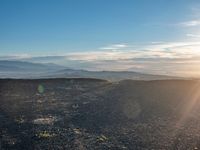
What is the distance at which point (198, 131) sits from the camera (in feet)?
95.2

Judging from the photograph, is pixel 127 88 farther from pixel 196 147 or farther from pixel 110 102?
pixel 196 147

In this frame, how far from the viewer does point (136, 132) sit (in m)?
27.6

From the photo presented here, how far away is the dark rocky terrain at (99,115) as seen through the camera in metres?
24.3

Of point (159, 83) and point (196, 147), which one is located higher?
point (159, 83)

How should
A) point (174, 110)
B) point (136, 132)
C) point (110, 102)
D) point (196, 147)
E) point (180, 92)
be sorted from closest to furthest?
point (196, 147) → point (136, 132) → point (174, 110) → point (110, 102) → point (180, 92)

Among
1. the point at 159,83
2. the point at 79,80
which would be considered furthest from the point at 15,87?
the point at 159,83

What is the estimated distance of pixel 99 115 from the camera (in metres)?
33.2

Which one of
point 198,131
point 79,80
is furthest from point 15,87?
point 198,131

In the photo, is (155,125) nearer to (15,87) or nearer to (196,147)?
(196,147)

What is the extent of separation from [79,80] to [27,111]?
24.5 meters

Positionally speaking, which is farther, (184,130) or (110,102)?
(110,102)

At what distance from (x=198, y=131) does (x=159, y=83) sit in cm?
2284

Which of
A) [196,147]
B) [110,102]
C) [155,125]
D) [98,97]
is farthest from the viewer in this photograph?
[98,97]

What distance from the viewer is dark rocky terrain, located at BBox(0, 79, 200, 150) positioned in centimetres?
2431
